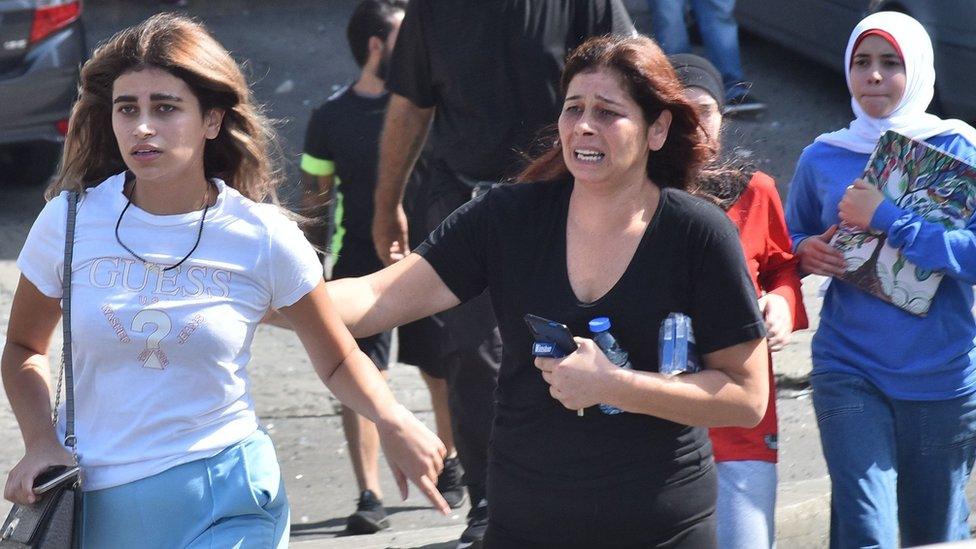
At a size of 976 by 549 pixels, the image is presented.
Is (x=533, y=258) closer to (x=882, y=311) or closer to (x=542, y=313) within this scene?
(x=542, y=313)

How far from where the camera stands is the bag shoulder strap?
10.2 feet

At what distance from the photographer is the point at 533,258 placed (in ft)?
10.5

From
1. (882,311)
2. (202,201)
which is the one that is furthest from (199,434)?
(882,311)

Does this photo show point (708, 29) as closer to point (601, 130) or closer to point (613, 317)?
point (601, 130)

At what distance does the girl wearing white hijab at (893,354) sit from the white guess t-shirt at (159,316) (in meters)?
1.60

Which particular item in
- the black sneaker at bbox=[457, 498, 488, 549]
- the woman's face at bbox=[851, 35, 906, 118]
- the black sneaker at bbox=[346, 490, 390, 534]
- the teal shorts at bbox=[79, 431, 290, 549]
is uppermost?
the woman's face at bbox=[851, 35, 906, 118]

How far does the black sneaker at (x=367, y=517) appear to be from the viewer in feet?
18.4

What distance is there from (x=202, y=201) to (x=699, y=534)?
4.09ft

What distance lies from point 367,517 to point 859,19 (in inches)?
189

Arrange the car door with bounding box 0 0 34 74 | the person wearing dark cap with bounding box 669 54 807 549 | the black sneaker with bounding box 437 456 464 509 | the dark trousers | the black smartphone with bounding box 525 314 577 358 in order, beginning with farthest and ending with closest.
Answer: the car door with bounding box 0 0 34 74
the black sneaker with bounding box 437 456 464 509
the dark trousers
the person wearing dark cap with bounding box 669 54 807 549
the black smartphone with bounding box 525 314 577 358

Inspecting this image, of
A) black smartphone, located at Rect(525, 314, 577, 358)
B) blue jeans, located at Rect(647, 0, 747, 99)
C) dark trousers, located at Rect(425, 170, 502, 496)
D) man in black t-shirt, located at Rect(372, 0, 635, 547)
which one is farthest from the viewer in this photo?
blue jeans, located at Rect(647, 0, 747, 99)

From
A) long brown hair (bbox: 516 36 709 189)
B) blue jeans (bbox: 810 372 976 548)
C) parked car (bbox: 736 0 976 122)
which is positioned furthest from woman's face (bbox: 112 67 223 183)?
parked car (bbox: 736 0 976 122)

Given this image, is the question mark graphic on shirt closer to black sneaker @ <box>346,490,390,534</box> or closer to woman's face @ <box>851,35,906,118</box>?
woman's face @ <box>851,35,906,118</box>

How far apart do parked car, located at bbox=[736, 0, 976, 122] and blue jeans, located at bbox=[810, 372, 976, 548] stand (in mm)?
4516
